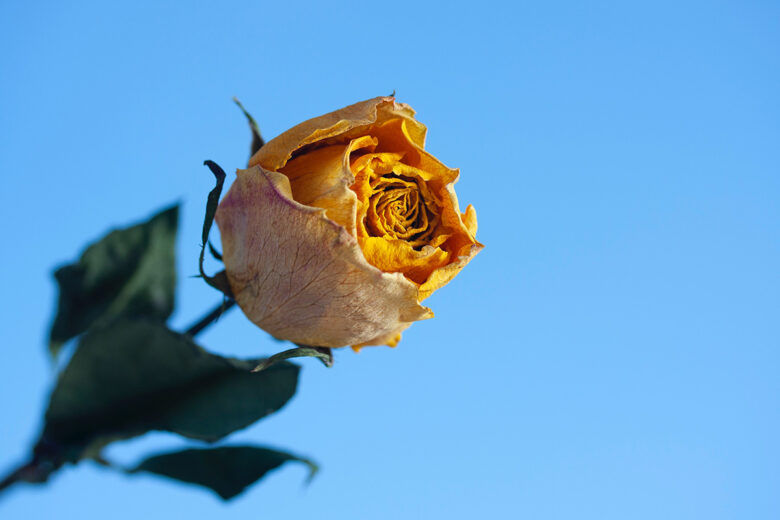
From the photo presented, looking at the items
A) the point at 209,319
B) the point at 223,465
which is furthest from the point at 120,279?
the point at 223,465

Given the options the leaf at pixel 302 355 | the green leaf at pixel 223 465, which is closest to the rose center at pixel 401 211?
the leaf at pixel 302 355

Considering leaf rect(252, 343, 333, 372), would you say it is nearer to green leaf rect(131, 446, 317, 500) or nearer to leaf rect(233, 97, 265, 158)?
green leaf rect(131, 446, 317, 500)

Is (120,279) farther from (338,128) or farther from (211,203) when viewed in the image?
(338,128)

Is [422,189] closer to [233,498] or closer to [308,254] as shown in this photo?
[308,254]

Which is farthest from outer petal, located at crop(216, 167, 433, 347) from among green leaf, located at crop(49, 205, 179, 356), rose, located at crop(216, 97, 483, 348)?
green leaf, located at crop(49, 205, 179, 356)

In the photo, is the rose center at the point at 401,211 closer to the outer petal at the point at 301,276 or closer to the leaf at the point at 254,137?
the outer petal at the point at 301,276

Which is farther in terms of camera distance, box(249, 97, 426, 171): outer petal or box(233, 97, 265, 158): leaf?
box(233, 97, 265, 158): leaf

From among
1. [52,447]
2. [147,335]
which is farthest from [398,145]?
[52,447]
